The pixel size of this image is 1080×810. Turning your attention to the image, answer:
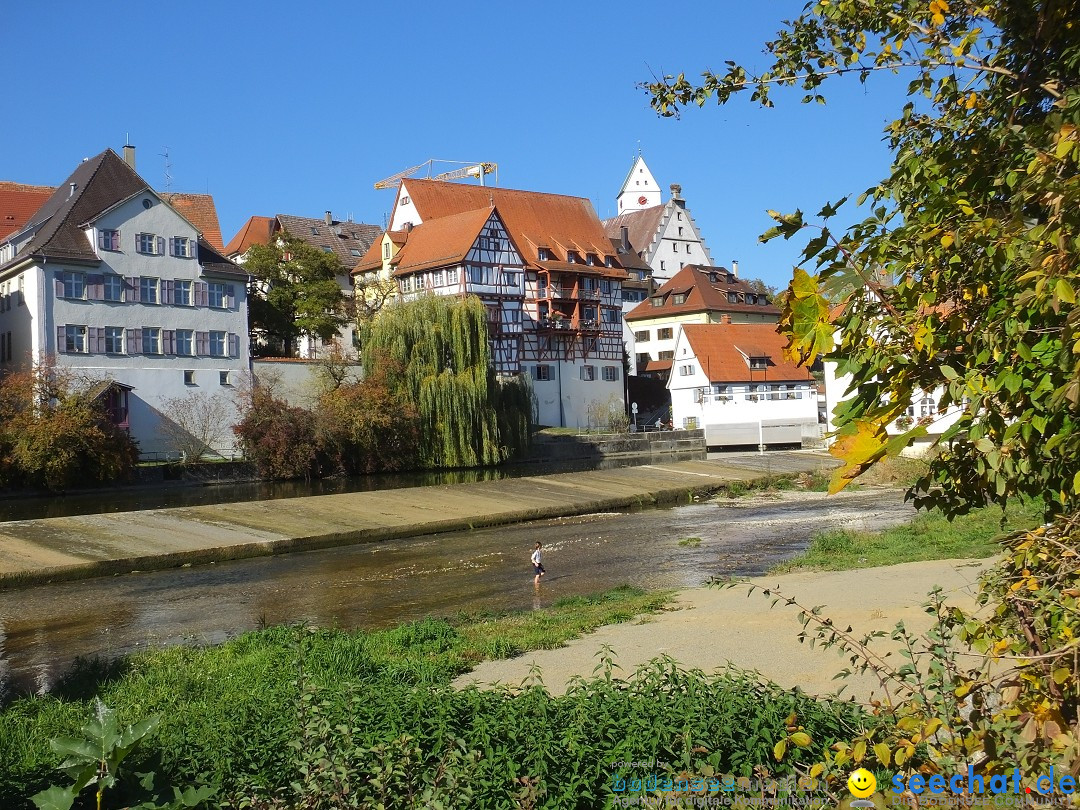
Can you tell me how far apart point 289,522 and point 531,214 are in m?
50.1

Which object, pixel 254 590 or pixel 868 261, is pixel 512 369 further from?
pixel 868 261

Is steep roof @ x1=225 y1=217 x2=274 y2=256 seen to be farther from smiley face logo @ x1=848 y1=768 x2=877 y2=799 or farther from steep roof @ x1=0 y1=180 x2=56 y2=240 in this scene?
smiley face logo @ x1=848 y1=768 x2=877 y2=799

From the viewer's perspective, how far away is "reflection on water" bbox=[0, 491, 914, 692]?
1756 cm

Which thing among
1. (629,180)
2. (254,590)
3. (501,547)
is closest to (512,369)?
(501,547)

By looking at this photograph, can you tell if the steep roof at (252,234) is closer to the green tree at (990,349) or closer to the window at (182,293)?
the window at (182,293)

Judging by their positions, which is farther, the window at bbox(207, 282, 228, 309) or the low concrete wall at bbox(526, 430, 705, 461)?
the low concrete wall at bbox(526, 430, 705, 461)

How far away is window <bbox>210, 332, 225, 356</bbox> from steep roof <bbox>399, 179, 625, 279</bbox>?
2415 centimetres

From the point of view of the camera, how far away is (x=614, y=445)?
204 feet

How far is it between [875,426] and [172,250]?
53.8 metres

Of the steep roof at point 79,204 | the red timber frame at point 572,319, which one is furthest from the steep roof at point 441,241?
the steep roof at point 79,204

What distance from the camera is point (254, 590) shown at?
875 inches

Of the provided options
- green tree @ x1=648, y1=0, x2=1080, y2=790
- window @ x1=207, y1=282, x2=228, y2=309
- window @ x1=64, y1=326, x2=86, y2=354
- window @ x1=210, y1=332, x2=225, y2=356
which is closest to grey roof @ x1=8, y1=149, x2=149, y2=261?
window @ x1=64, y1=326, x2=86, y2=354

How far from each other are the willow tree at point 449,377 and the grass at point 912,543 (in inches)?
1179

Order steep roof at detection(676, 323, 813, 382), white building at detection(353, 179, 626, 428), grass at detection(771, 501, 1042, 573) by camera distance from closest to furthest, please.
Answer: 1. grass at detection(771, 501, 1042, 573)
2. white building at detection(353, 179, 626, 428)
3. steep roof at detection(676, 323, 813, 382)
